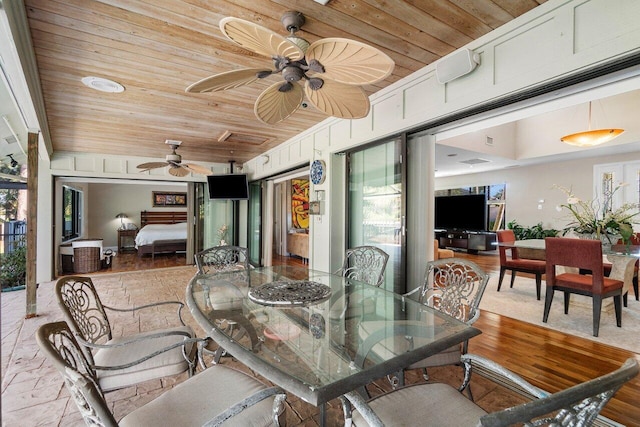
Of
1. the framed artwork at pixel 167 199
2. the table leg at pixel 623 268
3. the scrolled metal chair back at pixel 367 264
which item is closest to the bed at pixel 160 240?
the framed artwork at pixel 167 199

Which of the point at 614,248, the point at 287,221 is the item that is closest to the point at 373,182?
the point at 614,248

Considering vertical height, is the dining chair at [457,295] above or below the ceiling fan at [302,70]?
below

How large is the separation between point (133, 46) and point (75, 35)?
0.35 meters

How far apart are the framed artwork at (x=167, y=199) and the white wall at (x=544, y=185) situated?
32.3 ft

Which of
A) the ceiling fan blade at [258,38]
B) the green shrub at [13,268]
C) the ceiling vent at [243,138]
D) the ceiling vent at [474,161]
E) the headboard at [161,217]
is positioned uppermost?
the ceiling vent at [474,161]

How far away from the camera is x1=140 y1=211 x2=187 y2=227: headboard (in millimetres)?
9828

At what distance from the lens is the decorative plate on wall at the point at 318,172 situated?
3972 mm

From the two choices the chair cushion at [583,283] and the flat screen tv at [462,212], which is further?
the flat screen tv at [462,212]

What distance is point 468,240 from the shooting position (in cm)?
884

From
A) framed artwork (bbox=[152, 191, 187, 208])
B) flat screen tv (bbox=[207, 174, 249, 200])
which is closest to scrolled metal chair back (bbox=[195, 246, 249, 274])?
flat screen tv (bbox=[207, 174, 249, 200])

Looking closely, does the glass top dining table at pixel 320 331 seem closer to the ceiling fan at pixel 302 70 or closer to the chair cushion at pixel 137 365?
the chair cushion at pixel 137 365

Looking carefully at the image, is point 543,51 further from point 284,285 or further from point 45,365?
point 45,365

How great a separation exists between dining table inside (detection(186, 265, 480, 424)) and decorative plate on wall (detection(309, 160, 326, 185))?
74.1 inches

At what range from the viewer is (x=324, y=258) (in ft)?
13.2
